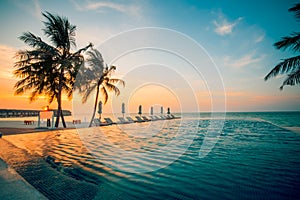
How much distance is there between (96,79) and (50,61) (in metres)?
4.73

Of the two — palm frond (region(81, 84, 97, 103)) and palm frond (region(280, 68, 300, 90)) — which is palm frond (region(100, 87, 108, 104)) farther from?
palm frond (region(280, 68, 300, 90))

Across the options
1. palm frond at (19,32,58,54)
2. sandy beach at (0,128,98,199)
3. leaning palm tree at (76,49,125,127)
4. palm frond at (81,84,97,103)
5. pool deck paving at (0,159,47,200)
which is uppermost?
palm frond at (19,32,58,54)

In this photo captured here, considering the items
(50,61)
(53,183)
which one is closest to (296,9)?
(53,183)

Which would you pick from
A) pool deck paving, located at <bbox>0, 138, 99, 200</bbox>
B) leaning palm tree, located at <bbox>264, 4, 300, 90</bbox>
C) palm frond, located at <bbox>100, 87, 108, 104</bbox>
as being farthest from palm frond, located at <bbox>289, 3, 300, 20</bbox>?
palm frond, located at <bbox>100, 87, 108, 104</bbox>

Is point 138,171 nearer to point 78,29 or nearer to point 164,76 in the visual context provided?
point 78,29

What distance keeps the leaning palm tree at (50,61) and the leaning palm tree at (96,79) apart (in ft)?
4.02

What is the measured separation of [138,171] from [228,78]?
1875cm

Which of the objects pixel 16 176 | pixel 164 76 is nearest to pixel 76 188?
pixel 16 176

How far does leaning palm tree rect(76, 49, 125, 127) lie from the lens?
15.9m

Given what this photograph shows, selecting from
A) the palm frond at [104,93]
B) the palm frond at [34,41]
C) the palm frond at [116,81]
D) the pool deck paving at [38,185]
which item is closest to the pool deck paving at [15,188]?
the pool deck paving at [38,185]

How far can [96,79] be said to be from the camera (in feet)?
56.8

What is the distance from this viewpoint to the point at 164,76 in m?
20.6

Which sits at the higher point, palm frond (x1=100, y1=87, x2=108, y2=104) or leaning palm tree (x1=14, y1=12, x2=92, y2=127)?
leaning palm tree (x1=14, y1=12, x2=92, y2=127)

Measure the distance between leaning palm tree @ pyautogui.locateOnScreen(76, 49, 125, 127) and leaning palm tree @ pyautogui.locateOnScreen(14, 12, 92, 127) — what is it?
4.02 ft
